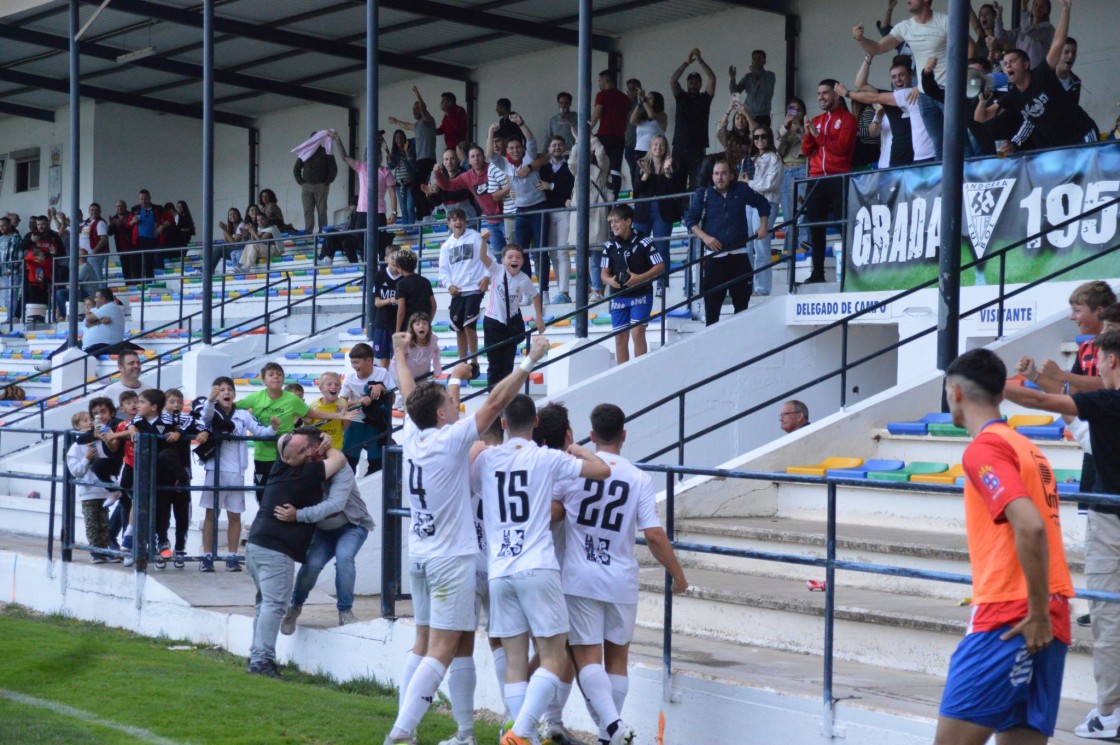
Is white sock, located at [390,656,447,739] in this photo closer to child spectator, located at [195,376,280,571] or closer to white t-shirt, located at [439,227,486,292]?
child spectator, located at [195,376,280,571]

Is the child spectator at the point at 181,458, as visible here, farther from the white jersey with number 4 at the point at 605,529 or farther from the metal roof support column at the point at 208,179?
the metal roof support column at the point at 208,179

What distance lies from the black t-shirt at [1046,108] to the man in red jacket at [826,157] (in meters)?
1.98

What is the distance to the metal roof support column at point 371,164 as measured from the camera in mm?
16453

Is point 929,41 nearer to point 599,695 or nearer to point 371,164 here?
point 371,164

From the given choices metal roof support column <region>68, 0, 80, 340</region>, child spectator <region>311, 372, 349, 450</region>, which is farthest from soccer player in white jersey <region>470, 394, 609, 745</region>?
metal roof support column <region>68, 0, 80, 340</region>

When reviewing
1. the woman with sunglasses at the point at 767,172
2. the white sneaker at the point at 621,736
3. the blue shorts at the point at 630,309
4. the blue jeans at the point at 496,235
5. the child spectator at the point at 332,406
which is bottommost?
the white sneaker at the point at 621,736

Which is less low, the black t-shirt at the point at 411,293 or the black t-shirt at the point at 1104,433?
the black t-shirt at the point at 411,293

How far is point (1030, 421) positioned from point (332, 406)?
5487mm

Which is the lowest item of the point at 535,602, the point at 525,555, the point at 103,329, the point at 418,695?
the point at 418,695

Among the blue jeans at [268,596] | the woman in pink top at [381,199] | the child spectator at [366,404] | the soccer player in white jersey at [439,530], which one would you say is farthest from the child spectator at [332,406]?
the woman in pink top at [381,199]

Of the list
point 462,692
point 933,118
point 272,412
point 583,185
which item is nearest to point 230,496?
point 272,412

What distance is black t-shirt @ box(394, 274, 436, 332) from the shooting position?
13602 mm

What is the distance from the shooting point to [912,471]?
9977mm

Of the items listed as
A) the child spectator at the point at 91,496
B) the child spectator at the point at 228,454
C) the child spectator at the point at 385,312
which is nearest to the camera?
the child spectator at the point at 228,454
